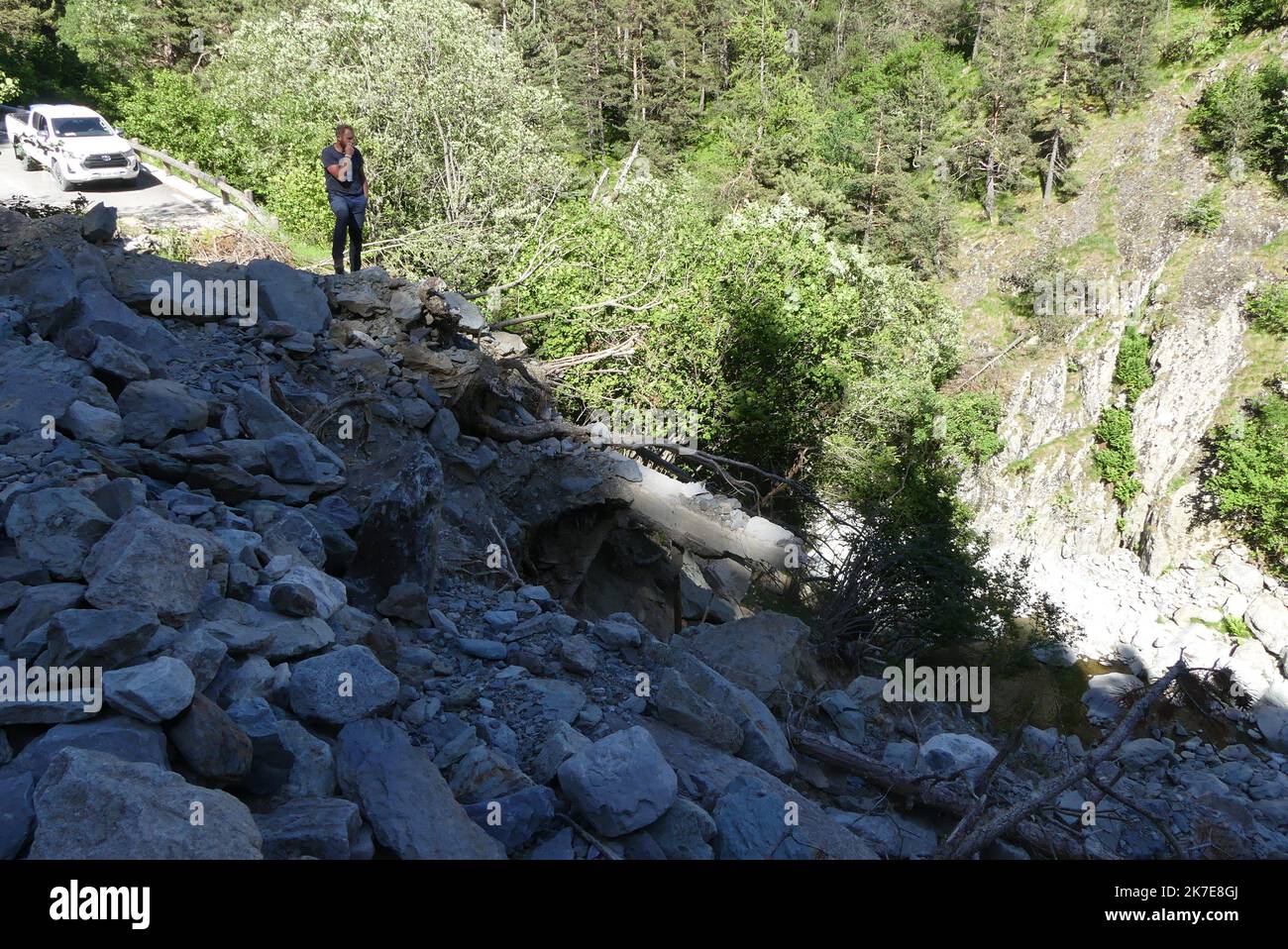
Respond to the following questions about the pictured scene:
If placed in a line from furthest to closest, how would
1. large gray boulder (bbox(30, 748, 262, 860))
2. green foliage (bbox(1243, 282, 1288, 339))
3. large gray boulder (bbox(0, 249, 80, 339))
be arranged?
green foliage (bbox(1243, 282, 1288, 339)) < large gray boulder (bbox(0, 249, 80, 339)) < large gray boulder (bbox(30, 748, 262, 860))

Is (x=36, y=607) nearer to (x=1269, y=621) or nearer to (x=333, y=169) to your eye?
(x=333, y=169)

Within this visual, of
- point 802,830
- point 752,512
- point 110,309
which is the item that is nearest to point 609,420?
point 752,512

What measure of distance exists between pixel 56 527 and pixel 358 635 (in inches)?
63.8

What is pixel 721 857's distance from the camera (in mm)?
4195

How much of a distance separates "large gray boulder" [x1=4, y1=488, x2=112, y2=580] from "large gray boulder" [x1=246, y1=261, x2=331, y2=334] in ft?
15.1

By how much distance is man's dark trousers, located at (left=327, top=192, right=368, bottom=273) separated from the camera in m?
10.5

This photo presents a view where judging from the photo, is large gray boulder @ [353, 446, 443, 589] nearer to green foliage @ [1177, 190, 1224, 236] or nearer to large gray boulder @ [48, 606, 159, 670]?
large gray boulder @ [48, 606, 159, 670]
